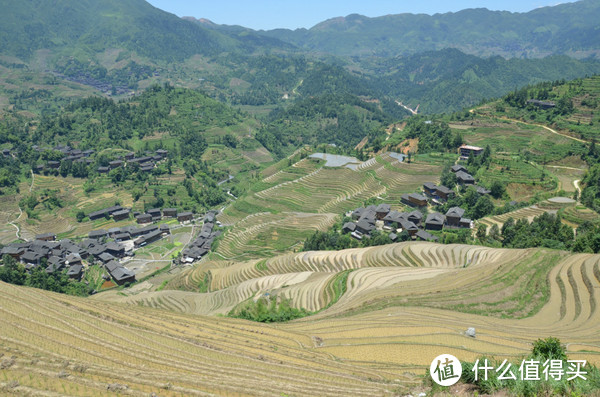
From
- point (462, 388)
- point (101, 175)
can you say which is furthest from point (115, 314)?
point (101, 175)

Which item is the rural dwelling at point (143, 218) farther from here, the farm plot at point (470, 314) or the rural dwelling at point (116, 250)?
the farm plot at point (470, 314)

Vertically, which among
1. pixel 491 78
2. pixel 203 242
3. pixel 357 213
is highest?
pixel 491 78

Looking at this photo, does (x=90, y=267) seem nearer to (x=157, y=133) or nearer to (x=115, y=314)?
(x=115, y=314)

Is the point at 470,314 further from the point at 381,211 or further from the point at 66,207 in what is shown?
the point at 66,207

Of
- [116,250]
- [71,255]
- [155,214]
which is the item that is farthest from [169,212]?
[71,255]

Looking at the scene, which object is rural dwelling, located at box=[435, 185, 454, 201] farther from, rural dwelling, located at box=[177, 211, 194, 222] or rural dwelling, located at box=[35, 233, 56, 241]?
rural dwelling, located at box=[35, 233, 56, 241]

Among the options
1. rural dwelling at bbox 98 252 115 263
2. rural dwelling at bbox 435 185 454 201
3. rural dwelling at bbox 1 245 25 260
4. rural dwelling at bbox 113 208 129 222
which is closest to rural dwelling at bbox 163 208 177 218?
rural dwelling at bbox 113 208 129 222

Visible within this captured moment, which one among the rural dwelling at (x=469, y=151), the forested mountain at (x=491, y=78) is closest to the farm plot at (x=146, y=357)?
the rural dwelling at (x=469, y=151)
